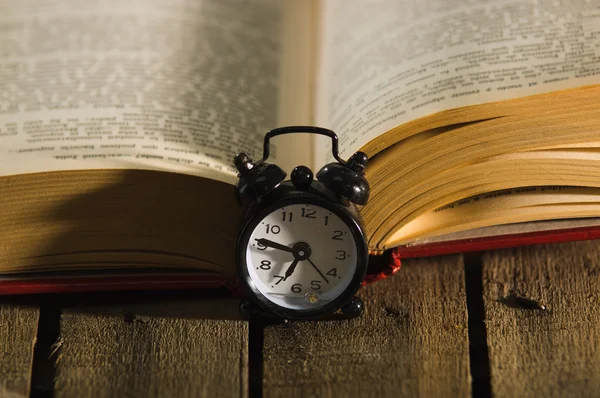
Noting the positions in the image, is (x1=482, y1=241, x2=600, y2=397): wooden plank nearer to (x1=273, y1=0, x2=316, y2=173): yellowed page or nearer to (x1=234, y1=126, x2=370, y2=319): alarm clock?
(x1=234, y1=126, x2=370, y2=319): alarm clock

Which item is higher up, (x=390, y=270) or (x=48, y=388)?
(x=390, y=270)

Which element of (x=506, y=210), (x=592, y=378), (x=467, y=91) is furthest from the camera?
(x=467, y=91)

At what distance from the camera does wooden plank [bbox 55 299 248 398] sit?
3.66 feet

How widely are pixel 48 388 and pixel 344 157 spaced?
561 mm

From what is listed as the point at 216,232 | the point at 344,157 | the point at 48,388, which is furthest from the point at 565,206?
the point at 48,388

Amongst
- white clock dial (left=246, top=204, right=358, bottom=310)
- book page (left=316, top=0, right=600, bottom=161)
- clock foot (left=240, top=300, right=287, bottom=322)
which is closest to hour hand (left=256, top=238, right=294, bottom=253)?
white clock dial (left=246, top=204, right=358, bottom=310)

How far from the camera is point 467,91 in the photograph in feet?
4.34

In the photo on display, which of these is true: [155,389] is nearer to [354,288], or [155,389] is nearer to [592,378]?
[354,288]

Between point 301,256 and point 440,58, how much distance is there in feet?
1.58

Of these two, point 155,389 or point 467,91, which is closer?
point 155,389

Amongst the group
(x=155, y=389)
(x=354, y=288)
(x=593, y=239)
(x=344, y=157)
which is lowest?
(x=155, y=389)

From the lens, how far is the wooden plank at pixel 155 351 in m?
1.12

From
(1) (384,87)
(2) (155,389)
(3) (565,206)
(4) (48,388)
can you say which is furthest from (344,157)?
(4) (48,388)

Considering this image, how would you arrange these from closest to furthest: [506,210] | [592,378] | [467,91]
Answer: [592,378] → [506,210] → [467,91]
